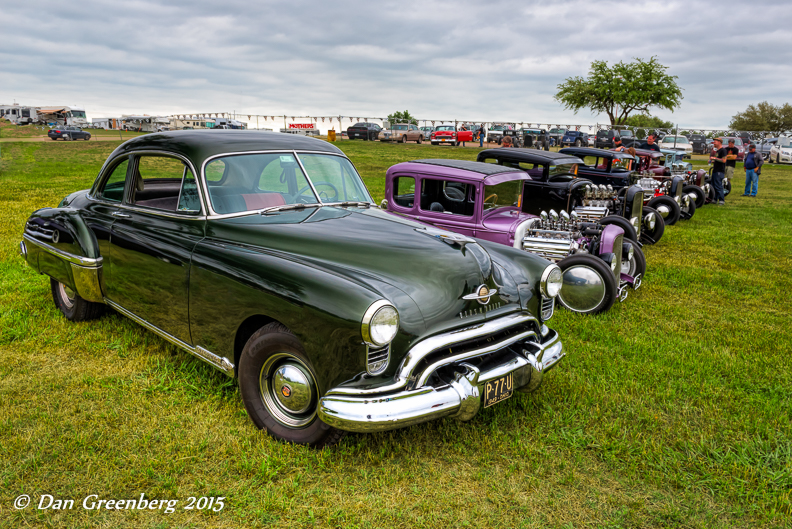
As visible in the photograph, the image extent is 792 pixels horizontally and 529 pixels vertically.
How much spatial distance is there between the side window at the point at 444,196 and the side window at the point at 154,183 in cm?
342

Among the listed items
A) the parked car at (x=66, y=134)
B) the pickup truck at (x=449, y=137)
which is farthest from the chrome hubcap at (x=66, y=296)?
the parked car at (x=66, y=134)

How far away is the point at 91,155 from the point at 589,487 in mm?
28364

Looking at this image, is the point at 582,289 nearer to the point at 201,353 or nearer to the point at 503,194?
the point at 503,194

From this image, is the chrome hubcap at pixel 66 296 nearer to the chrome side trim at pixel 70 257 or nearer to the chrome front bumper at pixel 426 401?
the chrome side trim at pixel 70 257

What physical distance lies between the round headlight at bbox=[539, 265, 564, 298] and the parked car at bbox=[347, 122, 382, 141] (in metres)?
36.8

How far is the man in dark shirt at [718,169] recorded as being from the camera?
15.3 m

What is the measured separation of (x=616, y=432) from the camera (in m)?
3.42

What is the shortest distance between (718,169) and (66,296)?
54.8ft

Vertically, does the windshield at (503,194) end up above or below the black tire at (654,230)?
above

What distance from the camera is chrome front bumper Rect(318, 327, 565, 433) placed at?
2.58m

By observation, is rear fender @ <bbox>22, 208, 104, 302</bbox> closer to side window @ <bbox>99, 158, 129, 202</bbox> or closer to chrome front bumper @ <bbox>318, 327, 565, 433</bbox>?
side window @ <bbox>99, 158, 129, 202</bbox>

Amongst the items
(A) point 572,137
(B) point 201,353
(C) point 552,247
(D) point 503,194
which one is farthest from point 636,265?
(A) point 572,137

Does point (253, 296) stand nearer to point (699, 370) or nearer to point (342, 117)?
point (699, 370)

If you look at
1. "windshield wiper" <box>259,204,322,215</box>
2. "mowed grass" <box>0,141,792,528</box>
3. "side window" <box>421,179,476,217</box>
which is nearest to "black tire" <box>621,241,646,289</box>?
"mowed grass" <box>0,141,792,528</box>
